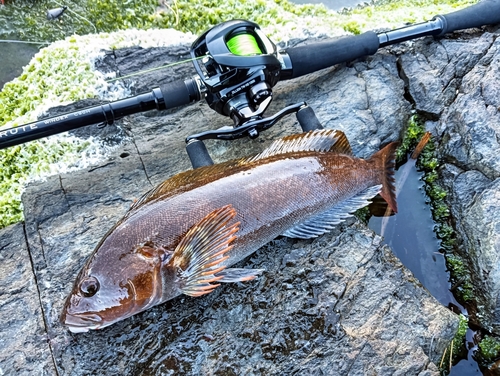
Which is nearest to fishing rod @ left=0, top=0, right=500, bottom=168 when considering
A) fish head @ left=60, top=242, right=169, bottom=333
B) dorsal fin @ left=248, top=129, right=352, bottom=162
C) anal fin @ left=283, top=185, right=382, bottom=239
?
dorsal fin @ left=248, top=129, right=352, bottom=162

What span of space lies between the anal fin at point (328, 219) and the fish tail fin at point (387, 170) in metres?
0.19

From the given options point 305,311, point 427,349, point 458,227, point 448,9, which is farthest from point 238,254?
point 448,9

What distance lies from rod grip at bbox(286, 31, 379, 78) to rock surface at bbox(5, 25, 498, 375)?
0.37 m

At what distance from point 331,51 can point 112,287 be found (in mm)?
2960

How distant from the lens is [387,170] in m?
3.75

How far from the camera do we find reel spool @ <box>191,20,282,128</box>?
3.58 m

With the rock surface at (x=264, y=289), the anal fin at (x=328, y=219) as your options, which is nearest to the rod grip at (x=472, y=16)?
the rock surface at (x=264, y=289)

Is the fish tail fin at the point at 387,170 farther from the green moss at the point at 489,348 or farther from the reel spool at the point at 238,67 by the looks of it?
the green moss at the point at 489,348

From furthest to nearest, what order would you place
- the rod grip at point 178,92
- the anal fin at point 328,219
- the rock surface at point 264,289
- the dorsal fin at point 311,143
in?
the rod grip at point 178,92, the dorsal fin at point 311,143, the anal fin at point 328,219, the rock surface at point 264,289

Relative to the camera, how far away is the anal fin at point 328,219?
3.37 meters

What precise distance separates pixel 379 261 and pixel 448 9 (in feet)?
12.3

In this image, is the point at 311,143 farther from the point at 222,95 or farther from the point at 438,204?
the point at 438,204

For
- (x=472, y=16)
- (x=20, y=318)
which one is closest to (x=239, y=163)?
(x=20, y=318)

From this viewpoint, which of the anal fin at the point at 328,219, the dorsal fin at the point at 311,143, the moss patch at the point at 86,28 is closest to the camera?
the anal fin at the point at 328,219
